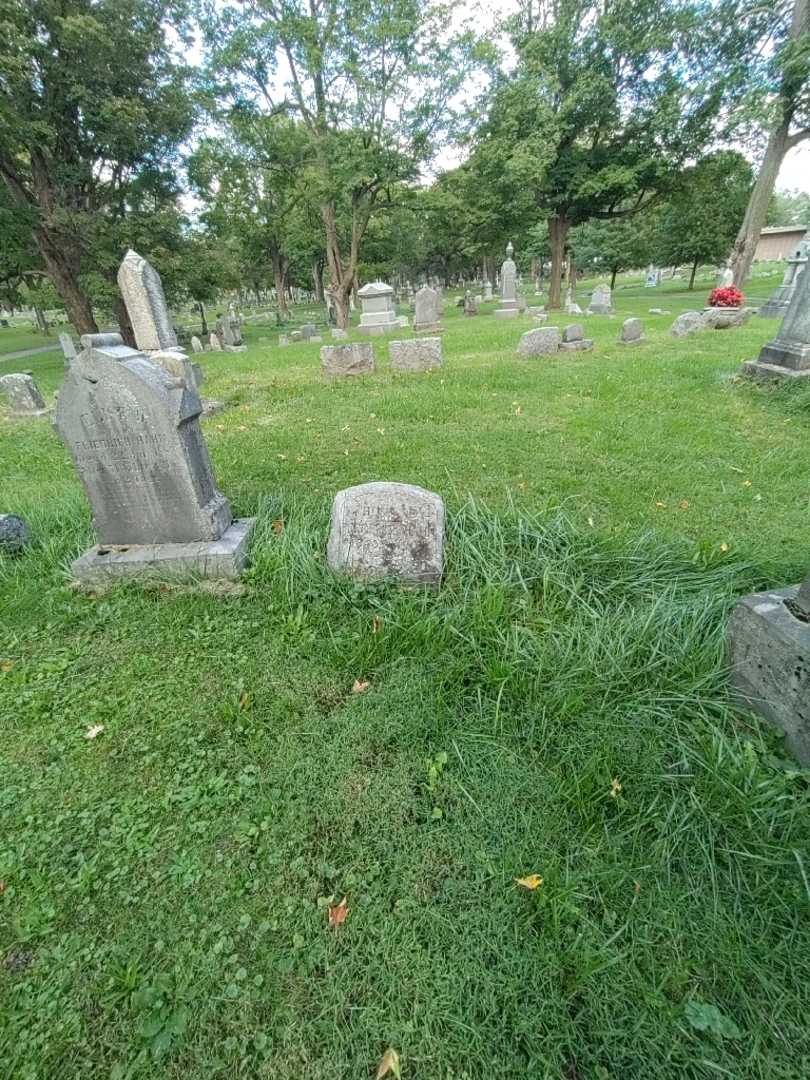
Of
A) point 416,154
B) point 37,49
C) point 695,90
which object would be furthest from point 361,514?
point 695,90

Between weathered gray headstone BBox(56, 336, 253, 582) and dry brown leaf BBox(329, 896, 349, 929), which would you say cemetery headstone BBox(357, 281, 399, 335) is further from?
dry brown leaf BBox(329, 896, 349, 929)

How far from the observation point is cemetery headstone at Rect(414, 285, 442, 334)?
1636cm

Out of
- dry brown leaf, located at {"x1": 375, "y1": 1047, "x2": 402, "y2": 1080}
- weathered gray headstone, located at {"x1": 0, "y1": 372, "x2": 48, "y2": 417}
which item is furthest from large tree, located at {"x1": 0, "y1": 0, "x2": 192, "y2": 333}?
dry brown leaf, located at {"x1": 375, "y1": 1047, "x2": 402, "y2": 1080}

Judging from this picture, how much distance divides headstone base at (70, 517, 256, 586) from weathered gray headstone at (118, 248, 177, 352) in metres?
6.65

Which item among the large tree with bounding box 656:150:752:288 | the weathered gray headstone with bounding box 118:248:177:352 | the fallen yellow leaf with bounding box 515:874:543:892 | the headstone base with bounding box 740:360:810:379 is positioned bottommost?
the fallen yellow leaf with bounding box 515:874:543:892

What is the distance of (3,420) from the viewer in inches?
352

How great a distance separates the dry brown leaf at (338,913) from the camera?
1.59 metres

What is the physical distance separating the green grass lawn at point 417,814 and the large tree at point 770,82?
18.2 meters

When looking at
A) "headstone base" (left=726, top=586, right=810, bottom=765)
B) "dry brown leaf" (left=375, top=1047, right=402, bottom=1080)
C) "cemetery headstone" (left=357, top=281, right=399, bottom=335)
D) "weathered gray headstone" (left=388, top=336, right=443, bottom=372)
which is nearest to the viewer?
"dry brown leaf" (left=375, top=1047, right=402, bottom=1080)

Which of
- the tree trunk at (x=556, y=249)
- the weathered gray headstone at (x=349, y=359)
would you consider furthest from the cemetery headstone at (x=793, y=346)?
the tree trunk at (x=556, y=249)

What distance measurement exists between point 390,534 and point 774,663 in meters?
1.99

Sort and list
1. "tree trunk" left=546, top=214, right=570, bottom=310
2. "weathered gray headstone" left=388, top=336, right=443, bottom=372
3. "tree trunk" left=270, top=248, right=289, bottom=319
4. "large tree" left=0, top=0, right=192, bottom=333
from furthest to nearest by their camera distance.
A: "tree trunk" left=270, top=248, right=289, bottom=319
"tree trunk" left=546, top=214, right=570, bottom=310
"large tree" left=0, top=0, right=192, bottom=333
"weathered gray headstone" left=388, top=336, right=443, bottom=372

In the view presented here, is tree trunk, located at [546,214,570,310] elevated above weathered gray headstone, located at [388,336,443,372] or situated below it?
above

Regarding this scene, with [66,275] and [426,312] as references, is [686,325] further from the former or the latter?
[66,275]
